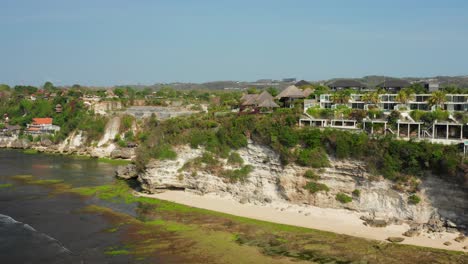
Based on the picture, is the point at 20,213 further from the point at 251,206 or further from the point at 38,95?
the point at 38,95

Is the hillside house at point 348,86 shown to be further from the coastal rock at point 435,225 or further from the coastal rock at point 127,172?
the coastal rock at point 435,225

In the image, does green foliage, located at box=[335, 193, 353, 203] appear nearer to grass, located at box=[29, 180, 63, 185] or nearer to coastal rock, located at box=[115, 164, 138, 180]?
coastal rock, located at box=[115, 164, 138, 180]

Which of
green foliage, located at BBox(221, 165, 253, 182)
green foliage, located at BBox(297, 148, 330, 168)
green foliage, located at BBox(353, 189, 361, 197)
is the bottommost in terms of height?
green foliage, located at BBox(353, 189, 361, 197)

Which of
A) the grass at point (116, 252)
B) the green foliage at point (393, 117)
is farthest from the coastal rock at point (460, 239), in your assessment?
the grass at point (116, 252)

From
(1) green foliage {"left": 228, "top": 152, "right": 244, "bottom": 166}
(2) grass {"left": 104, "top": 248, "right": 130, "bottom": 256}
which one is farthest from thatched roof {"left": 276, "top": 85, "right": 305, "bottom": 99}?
(2) grass {"left": 104, "top": 248, "right": 130, "bottom": 256}

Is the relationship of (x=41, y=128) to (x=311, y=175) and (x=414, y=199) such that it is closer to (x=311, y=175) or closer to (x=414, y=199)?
(x=311, y=175)

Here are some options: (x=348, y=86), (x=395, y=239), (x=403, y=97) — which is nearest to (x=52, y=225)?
(x=395, y=239)
